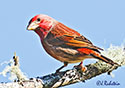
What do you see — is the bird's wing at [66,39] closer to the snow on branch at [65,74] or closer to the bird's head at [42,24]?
the bird's head at [42,24]

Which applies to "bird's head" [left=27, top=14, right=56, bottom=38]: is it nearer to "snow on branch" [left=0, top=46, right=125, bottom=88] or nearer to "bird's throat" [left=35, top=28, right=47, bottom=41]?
"bird's throat" [left=35, top=28, right=47, bottom=41]

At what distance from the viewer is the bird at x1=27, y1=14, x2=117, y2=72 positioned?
4742 mm

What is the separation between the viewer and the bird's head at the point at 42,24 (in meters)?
4.66

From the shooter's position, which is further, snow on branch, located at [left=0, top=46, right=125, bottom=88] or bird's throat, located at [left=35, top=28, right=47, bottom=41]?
bird's throat, located at [left=35, top=28, right=47, bottom=41]

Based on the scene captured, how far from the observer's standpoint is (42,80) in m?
4.73

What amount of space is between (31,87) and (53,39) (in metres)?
0.67

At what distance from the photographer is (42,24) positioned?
15.6ft

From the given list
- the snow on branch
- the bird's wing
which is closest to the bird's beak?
the bird's wing

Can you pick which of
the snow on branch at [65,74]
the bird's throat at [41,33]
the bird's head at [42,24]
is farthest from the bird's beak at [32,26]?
the snow on branch at [65,74]

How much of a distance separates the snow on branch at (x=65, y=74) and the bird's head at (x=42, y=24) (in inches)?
19.3

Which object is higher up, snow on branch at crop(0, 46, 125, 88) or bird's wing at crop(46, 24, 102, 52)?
bird's wing at crop(46, 24, 102, 52)

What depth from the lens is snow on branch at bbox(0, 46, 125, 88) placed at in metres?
4.55

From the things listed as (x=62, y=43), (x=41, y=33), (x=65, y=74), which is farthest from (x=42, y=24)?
(x=65, y=74)

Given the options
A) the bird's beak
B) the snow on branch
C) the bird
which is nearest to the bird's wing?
the bird
